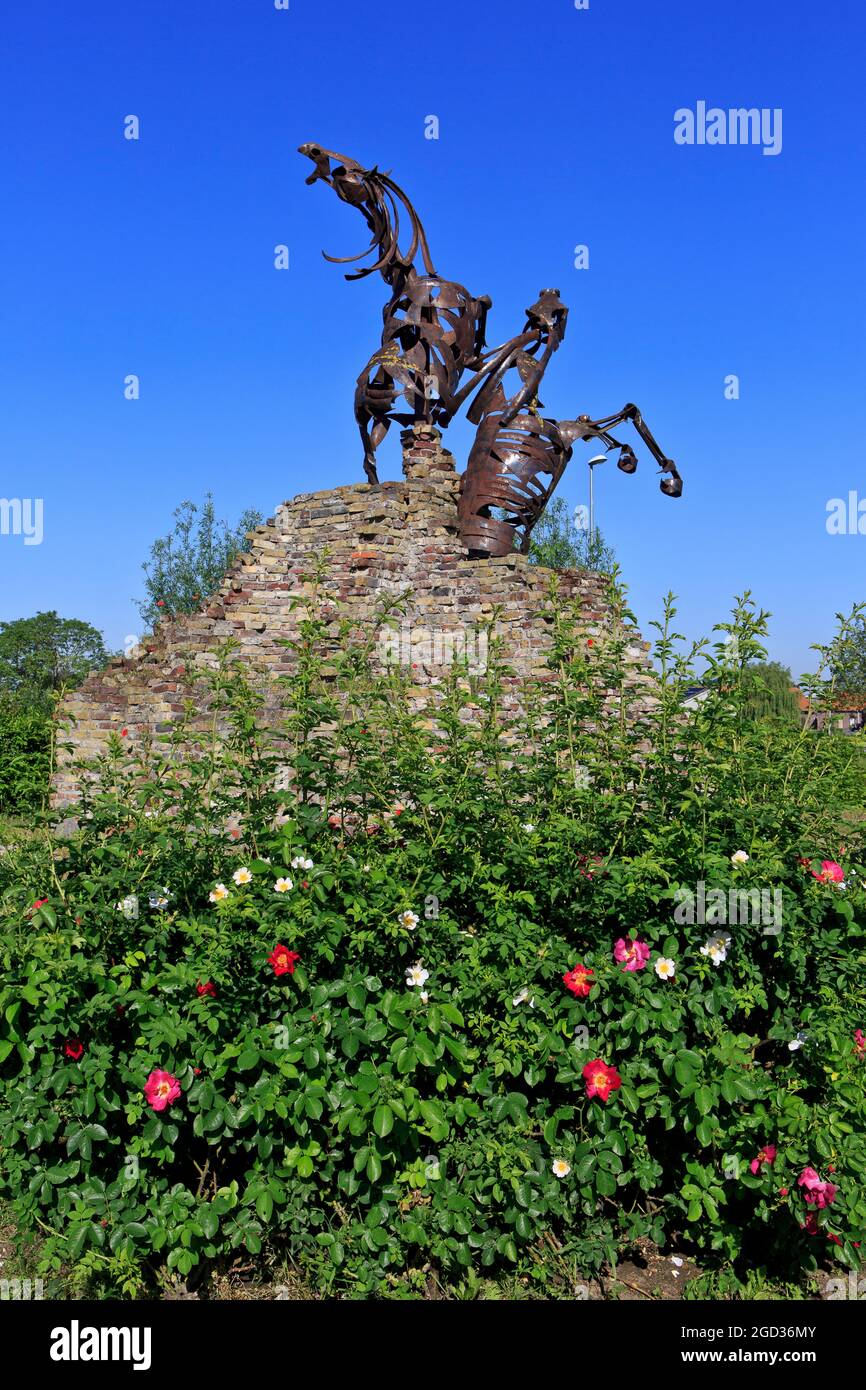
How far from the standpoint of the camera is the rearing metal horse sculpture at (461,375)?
1100 cm

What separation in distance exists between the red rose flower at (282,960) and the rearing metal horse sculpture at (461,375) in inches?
341

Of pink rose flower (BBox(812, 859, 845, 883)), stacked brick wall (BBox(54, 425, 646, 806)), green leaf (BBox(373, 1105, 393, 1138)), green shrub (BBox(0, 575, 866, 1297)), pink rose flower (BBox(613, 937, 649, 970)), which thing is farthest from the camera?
stacked brick wall (BBox(54, 425, 646, 806))

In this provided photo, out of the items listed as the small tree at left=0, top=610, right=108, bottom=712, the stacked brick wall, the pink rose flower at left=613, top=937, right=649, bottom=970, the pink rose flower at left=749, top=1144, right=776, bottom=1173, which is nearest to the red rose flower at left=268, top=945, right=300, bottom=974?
the pink rose flower at left=613, top=937, right=649, bottom=970

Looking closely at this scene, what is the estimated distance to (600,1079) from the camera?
2.61 meters

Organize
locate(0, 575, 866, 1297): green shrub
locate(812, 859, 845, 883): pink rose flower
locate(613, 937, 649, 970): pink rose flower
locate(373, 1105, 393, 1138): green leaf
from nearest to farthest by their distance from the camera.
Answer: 1. locate(373, 1105, 393, 1138): green leaf
2. locate(0, 575, 866, 1297): green shrub
3. locate(613, 937, 649, 970): pink rose flower
4. locate(812, 859, 845, 883): pink rose flower

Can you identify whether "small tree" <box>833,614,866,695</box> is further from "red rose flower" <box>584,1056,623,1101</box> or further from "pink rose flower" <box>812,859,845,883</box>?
"red rose flower" <box>584,1056,623,1101</box>

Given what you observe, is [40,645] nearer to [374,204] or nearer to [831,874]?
[374,204]

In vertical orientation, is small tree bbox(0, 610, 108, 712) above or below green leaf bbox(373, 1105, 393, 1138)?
above

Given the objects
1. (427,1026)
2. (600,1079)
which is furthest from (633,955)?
(427,1026)

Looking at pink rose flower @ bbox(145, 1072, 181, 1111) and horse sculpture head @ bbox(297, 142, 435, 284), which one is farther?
horse sculpture head @ bbox(297, 142, 435, 284)

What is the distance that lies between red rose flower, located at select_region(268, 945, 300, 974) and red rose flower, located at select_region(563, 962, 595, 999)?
2.56 ft

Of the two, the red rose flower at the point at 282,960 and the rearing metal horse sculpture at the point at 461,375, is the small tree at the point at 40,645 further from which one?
the red rose flower at the point at 282,960

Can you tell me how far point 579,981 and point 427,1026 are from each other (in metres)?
0.46

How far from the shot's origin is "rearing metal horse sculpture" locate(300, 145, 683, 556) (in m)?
11.0
